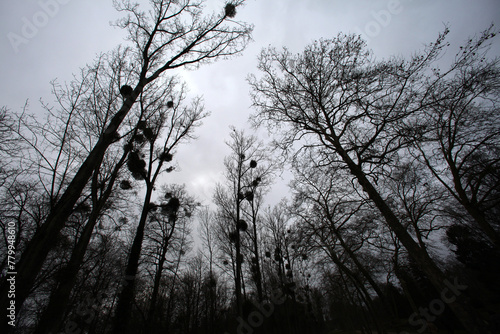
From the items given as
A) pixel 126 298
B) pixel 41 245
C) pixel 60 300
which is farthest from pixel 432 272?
pixel 60 300

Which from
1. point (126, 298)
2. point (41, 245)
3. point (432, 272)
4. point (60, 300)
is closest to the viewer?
point (41, 245)

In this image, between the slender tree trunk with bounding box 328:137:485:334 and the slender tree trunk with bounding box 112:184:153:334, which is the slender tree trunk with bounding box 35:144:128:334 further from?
the slender tree trunk with bounding box 328:137:485:334

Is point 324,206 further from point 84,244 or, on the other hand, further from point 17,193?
point 17,193

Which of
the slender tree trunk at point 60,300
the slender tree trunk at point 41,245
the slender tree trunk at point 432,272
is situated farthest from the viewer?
the slender tree trunk at point 60,300

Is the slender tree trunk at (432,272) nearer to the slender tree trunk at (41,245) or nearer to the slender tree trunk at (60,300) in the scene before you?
the slender tree trunk at (41,245)

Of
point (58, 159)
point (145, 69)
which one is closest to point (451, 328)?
point (145, 69)

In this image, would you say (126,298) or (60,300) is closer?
(60,300)

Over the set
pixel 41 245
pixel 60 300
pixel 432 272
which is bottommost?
pixel 432 272

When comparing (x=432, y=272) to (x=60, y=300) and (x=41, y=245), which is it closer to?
(x=41, y=245)

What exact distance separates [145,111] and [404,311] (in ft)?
129

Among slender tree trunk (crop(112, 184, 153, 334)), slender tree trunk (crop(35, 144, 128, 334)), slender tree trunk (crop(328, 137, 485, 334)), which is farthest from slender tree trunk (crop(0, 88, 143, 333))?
slender tree trunk (crop(328, 137, 485, 334))

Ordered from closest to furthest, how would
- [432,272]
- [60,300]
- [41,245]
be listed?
[41,245]
[432,272]
[60,300]

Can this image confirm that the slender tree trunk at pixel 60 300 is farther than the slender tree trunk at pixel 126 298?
No

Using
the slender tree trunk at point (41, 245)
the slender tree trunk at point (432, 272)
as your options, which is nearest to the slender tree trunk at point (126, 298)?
the slender tree trunk at point (41, 245)
